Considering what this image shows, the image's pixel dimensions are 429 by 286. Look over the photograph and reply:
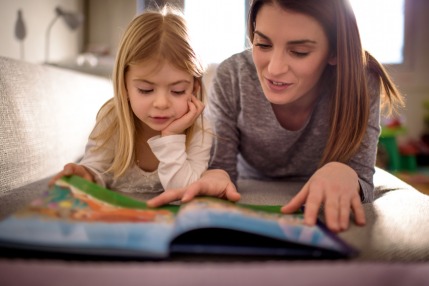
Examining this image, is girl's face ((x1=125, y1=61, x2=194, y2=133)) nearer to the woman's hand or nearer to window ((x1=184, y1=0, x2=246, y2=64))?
the woman's hand

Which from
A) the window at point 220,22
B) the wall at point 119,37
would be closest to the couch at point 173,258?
the wall at point 119,37

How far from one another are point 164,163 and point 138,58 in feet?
0.75

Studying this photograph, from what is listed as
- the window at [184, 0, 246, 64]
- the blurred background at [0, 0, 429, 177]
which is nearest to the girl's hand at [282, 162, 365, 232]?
the blurred background at [0, 0, 429, 177]

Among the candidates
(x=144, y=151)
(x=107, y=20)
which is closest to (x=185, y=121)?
(x=144, y=151)

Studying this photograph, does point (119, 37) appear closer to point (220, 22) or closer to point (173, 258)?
point (220, 22)

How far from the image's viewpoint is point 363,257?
0.47 metres

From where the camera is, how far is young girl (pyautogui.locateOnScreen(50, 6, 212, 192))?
819 mm

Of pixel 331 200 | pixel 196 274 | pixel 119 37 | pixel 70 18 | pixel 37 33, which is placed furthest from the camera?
pixel 119 37

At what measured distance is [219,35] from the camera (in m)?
2.97

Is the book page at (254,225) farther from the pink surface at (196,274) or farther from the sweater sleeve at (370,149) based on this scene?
the sweater sleeve at (370,149)

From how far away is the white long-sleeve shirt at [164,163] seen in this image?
0.84 metres

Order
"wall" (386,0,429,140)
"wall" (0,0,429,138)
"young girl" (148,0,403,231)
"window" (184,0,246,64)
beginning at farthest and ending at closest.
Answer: "wall" (386,0,429,140) → "window" (184,0,246,64) → "wall" (0,0,429,138) → "young girl" (148,0,403,231)

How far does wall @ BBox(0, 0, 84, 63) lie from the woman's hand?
158 centimetres

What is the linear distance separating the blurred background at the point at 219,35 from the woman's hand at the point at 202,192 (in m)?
1.90
